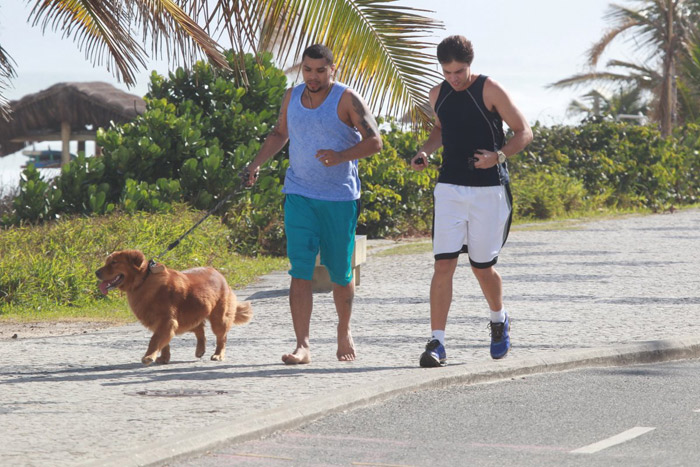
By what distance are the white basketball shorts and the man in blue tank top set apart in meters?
0.57

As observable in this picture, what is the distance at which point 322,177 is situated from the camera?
7.43 meters

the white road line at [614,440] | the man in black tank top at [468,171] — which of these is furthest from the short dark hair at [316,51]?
the white road line at [614,440]

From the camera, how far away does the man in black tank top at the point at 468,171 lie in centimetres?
725

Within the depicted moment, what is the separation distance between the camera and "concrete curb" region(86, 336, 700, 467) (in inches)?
202

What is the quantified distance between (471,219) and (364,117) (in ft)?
3.11

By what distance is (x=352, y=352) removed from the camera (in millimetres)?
7719

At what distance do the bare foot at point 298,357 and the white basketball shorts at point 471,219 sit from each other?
3.47 ft

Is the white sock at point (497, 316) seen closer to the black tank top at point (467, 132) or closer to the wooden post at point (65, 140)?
the black tank top at point (467, 132)

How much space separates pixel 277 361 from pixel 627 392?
2.27 meters

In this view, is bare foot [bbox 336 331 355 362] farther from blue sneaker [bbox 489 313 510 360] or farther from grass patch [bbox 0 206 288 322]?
grass patch [bbox 0 206 288 322]

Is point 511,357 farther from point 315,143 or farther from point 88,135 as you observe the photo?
point 88,135

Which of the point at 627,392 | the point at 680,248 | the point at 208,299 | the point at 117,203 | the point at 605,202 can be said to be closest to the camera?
the point at 627,392

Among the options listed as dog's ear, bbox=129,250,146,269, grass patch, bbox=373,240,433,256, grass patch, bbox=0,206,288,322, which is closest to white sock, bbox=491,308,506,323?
dog's ear, bbox=129,250,146,269

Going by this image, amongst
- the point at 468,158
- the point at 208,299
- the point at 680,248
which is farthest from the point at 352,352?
the point at 680,248
